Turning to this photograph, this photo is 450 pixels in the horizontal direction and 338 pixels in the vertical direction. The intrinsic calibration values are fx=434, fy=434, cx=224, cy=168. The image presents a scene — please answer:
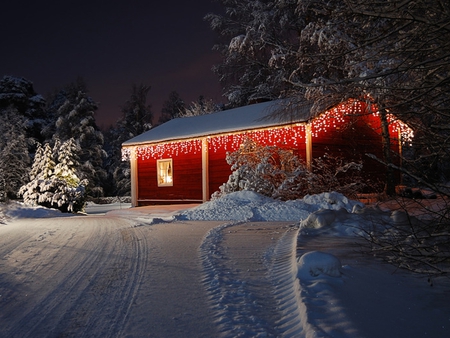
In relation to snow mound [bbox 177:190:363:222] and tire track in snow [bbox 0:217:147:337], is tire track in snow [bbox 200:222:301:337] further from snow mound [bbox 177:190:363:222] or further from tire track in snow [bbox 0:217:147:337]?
snow mound [bbox 177:190:363:222]

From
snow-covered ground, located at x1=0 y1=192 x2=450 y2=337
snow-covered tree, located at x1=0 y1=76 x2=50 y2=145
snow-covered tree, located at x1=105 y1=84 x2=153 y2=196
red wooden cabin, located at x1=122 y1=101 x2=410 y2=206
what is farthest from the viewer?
snow-covered tree, located at x1=105 y1=84 x2=153 y2=196

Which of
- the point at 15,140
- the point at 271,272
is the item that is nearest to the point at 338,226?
the point at 271,272

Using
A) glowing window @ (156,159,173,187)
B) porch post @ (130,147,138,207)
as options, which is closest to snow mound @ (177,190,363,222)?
glowing window @ (156,159,173,187)

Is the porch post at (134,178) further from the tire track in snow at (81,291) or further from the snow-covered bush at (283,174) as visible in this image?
the tire track in snow at (81,291)

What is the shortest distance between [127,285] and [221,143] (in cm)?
1488

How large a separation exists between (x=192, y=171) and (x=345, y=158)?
7354 millimetres

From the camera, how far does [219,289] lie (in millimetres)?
5242

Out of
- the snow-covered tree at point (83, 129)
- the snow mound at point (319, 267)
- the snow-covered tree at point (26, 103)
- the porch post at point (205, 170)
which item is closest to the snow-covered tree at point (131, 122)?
the snow-covered tree at point (83, 129)

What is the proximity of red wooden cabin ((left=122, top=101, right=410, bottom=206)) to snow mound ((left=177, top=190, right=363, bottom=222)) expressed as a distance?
11.5 feet

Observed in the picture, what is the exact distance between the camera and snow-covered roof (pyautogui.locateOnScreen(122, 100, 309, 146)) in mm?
17750

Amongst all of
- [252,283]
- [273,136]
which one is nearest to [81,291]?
[252,283]

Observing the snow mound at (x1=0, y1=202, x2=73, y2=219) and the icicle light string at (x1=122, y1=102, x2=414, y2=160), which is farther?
the icicle light string at (x1=122, y1=102, x2=414, y2=160)

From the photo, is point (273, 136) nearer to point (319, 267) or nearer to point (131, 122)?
point (319, 267)

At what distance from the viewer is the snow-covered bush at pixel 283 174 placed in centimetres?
1608
